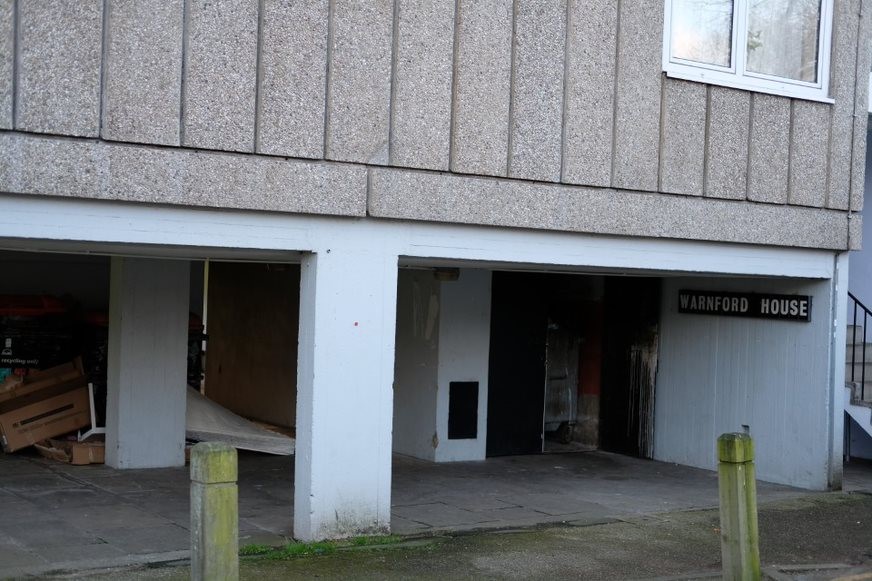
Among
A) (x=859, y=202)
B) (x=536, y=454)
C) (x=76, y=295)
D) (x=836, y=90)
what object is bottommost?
(x=536, y=454)

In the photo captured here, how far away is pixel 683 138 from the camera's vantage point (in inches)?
366

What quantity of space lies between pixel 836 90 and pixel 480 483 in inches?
195

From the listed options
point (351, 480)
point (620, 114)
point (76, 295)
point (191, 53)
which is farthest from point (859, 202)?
point (76, 295)

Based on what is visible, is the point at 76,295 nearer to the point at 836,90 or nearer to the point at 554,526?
the point at 554,526

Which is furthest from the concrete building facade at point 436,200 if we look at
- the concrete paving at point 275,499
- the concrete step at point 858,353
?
the concrete step at point 858,353

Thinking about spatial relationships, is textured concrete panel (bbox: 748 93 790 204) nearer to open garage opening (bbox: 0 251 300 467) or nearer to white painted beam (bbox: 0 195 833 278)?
white painted beam (bbox: 0 195 833 278)

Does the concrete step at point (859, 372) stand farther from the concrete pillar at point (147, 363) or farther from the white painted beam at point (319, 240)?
the concrete pillar at point (147, 363)

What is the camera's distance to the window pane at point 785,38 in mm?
9852

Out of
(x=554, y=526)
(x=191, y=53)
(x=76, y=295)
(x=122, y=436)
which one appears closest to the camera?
(x=191, y=53)

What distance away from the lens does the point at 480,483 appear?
10.4 m

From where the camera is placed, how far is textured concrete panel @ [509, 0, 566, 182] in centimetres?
829

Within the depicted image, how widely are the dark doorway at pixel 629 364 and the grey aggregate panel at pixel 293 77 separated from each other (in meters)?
5.82

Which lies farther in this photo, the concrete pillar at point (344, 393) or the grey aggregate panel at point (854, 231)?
the grey aggregate panel at point (854, 231)

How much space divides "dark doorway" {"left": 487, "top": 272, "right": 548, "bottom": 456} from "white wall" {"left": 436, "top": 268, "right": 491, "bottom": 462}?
130 millimetres
